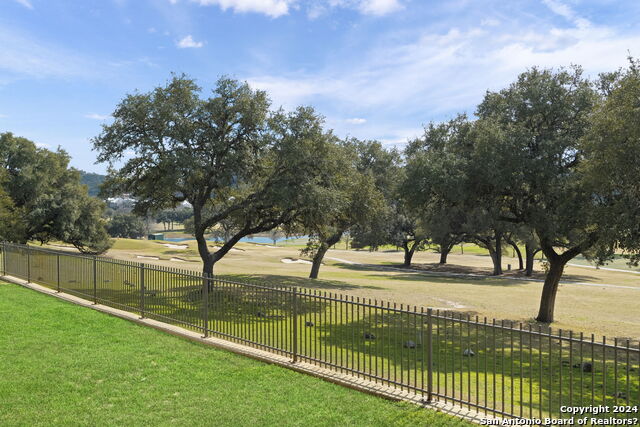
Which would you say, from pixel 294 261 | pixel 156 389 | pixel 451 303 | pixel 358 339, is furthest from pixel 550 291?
pixel 294 261

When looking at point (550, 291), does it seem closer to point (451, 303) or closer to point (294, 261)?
point (451, 303)

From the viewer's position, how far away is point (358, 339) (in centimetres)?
902

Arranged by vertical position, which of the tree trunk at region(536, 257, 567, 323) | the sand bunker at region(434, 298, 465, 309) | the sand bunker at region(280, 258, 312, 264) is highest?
Result: the tree trunk at region(536, 257, 567, 323)

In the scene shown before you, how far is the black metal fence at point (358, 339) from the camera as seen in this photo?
799 centimetres

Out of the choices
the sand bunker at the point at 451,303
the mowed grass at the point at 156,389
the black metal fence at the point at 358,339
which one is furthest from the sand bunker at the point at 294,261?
the mowed grass at the point at 156,389

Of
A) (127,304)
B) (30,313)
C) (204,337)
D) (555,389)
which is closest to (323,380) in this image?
(204,337)

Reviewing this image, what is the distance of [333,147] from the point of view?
21672mm

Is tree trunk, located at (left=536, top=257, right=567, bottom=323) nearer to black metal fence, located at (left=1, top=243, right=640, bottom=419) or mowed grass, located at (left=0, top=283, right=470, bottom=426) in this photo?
black metal fence, located at (left=1, top=243, right=640, bottom=419)

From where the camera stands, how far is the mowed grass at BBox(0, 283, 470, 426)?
21.4 ft

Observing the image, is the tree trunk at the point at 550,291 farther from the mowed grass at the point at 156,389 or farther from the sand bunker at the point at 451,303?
the mowed grass at the point at 156,389

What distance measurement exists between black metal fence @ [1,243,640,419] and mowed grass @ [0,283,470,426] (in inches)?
32.7

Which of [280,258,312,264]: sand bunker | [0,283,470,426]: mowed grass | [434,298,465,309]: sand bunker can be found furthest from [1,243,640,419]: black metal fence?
[280,258,312,264]: sand bunker

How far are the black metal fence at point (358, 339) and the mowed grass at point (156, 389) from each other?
831 mm

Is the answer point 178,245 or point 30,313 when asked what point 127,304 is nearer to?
point 30,313
